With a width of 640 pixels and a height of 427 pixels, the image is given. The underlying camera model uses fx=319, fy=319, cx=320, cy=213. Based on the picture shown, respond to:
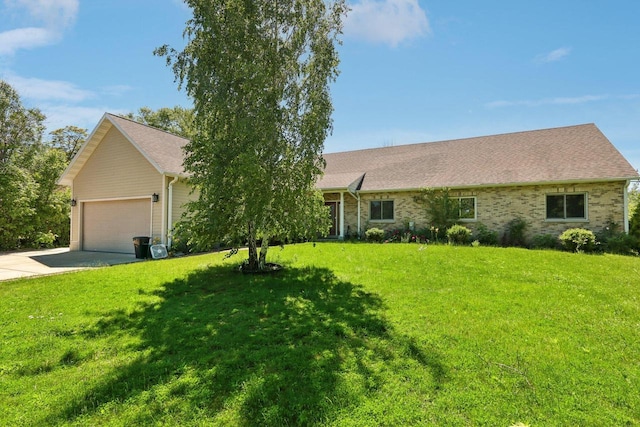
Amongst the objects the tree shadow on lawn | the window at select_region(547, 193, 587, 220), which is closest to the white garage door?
the tree shadow on lawn

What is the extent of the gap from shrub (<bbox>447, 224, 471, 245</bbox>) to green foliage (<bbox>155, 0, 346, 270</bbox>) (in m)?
8.68

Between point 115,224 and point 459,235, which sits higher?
point 115,224

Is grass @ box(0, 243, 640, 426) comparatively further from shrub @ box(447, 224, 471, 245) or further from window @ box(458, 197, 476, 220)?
window @ box(458, 197, 476, 220)

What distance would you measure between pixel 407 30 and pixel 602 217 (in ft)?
35.2

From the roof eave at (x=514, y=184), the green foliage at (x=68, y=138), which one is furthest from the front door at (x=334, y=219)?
the green foliage at (x=68, y=138)

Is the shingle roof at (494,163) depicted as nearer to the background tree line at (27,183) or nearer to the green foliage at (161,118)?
the background tree line at (27,183)

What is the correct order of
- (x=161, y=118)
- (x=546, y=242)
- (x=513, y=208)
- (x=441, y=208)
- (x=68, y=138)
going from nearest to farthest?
→ 1. (x=546, y=242)
2. (x=513, y=208)
3. (x=441, y=208)
4. (x=68, y=138)
5. (x=161, y=118)

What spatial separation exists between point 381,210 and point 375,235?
204 centimetres

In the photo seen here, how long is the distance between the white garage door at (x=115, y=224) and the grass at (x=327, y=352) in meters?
7.09

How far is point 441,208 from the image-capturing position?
15.4 metres

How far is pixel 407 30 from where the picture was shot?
11.7m

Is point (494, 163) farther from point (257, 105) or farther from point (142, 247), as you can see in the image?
point (142, 247)

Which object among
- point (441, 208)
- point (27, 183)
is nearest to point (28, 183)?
point (27, 183)

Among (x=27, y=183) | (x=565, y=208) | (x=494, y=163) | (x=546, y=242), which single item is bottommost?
(x=546, y=242)
